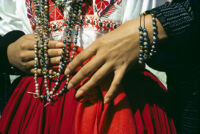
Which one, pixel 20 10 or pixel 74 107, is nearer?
pixel 74 107

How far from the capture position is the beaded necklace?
19.9 inches

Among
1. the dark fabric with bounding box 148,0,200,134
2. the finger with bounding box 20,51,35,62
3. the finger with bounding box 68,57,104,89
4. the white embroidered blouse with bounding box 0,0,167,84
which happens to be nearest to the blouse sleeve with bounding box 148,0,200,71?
the dark fabric with bounding box 148,0,200,134

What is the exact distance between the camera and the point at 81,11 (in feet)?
1.74

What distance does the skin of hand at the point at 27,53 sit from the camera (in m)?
0.51

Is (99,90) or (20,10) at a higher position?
(20,10)

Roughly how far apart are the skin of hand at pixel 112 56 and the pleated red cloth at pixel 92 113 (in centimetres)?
4

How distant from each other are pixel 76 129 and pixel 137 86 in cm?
26

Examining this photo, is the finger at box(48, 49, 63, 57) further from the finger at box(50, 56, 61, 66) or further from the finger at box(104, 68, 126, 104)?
the finger at box(104, 68, 126, 104)

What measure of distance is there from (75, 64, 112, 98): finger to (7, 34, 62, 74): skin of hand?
0.44 feet

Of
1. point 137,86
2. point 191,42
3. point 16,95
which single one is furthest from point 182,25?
point 16,95

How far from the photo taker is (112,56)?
0.45 meters

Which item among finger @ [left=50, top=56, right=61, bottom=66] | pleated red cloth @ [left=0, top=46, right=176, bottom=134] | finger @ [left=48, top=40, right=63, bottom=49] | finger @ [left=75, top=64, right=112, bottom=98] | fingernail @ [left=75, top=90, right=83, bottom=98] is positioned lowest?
pleated red cloth @ [left=0, top=46, right=176, bottom=134]

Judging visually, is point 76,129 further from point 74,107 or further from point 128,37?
point 128,37

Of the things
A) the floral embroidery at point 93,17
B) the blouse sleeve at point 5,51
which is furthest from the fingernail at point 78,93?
the blouse sleeve at point 5,51
